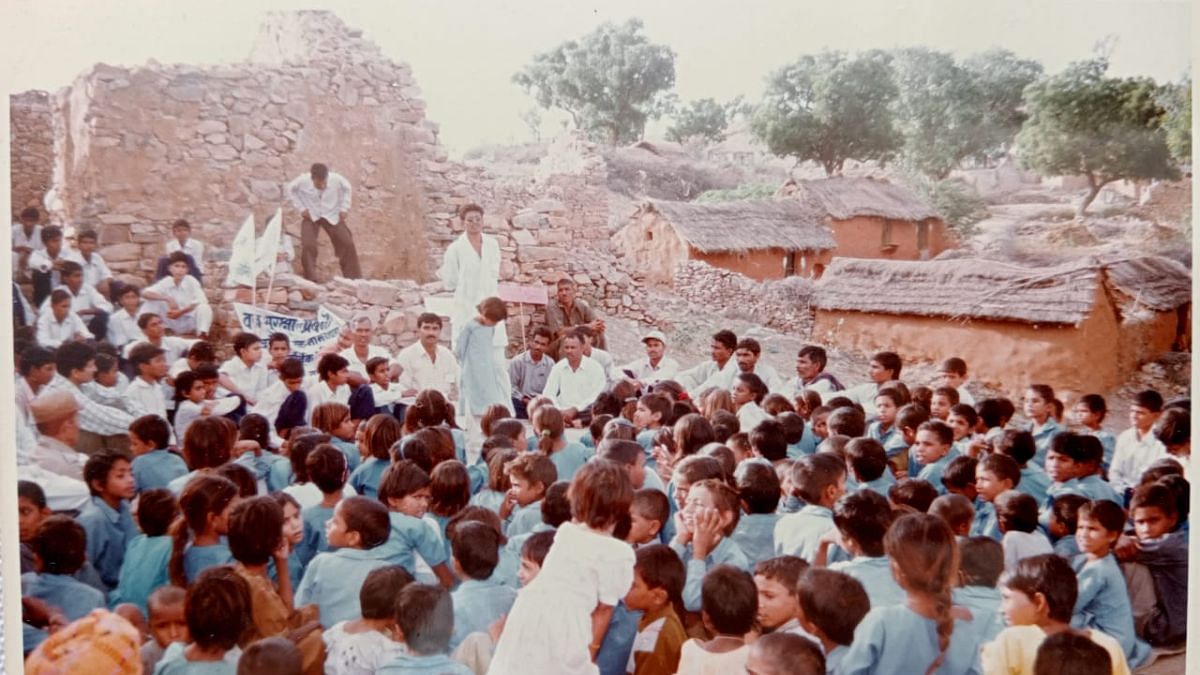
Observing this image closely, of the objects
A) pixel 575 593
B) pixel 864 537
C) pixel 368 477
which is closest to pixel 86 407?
pixel 368 477

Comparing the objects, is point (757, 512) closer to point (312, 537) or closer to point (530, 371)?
point (530, 371)

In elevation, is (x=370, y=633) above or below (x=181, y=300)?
below

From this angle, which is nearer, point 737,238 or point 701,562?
point 701,562

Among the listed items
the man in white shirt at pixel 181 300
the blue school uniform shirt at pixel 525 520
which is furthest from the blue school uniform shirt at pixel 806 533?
the man in white shirt at pixel 181 300

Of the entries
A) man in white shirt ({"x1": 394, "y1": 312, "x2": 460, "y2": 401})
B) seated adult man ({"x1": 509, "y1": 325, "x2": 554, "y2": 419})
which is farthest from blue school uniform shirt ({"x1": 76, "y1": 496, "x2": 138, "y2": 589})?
seated adult man ({"x1": 509, "y1": 325, "x2": 554, "y2": 419})

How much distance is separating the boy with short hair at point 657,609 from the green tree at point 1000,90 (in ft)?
6.08

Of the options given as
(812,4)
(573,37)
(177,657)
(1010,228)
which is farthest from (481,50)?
(177,657)

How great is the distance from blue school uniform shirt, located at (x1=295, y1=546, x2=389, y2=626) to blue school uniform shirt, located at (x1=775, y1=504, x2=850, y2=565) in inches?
52.1

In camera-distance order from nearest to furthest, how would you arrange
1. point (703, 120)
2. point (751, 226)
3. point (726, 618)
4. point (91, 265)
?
point (726, 618), point (91, 265), point (703, 120), point (751, 226)

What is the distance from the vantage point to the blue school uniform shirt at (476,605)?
362 centimetres

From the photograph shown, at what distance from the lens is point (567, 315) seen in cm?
405

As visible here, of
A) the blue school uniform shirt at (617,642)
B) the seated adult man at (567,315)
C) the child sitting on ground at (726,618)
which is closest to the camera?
the child sitting on ground at (726,618)

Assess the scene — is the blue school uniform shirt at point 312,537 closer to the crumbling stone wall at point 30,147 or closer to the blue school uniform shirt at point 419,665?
the blue school uniform shirt at point 419,665

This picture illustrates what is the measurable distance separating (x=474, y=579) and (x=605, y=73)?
5.90 feet
